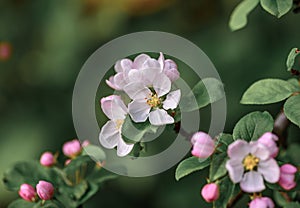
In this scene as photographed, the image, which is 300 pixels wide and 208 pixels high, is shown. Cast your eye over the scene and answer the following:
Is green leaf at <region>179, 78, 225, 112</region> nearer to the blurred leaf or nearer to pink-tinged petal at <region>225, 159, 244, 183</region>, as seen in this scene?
pink-tinged petal at <region>225, 159, 244, 183</region>

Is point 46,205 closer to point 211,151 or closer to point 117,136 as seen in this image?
point 117,136

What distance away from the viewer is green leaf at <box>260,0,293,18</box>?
155 cm

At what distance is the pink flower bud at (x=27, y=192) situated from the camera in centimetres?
167

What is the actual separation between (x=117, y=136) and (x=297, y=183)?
428 millimetres

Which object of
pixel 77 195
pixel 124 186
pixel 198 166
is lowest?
pixel 124 186

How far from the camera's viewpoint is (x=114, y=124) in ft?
5.06

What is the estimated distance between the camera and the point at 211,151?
142 cm

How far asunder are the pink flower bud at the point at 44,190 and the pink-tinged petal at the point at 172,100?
1.25ft

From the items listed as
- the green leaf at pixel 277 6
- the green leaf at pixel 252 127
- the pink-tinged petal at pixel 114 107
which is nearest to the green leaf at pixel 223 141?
the green leaf at pixel 252 127

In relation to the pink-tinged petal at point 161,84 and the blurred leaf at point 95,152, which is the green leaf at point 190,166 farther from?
the blurred leaf at point 95,152

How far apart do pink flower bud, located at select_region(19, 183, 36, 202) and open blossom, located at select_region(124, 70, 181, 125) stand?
40 centimetres

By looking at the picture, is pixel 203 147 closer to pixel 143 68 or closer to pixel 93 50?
pixel 143 68

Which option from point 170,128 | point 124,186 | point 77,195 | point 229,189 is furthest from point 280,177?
point 124,186

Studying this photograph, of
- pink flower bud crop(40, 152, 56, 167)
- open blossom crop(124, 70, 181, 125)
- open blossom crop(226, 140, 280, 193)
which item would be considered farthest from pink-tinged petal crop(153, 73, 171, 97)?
pink flower bud crop(40, 152, 56, 167)
